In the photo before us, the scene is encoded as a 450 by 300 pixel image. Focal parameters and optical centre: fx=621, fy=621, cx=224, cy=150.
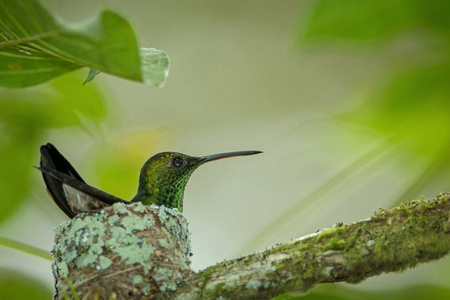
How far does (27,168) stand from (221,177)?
328 centimetres

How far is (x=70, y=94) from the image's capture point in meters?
2.03

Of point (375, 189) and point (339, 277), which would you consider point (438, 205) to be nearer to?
point (339, 277)

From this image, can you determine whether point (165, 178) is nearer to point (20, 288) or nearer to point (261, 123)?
point (20, 288)

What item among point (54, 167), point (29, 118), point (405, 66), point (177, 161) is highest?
point (29, 118)

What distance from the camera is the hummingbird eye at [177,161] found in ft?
7.88

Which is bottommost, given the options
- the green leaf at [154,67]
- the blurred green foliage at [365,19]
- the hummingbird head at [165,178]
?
the green leaf at [154,67]

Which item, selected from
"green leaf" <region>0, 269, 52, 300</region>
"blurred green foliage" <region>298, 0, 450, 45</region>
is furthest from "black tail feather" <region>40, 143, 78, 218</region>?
"blurred green foliage" <region>298, 0, 450, 45</region>

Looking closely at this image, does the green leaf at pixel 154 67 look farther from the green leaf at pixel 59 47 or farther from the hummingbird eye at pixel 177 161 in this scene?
the hummingbird eye at pixel 177 161

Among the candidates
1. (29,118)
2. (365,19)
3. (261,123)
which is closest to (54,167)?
(29,118)

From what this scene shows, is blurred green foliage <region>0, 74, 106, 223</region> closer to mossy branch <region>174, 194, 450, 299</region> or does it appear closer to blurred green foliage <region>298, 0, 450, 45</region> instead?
mossy branch <region>174, 194, 450, 299</region>

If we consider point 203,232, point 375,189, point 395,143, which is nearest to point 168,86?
point 203,232

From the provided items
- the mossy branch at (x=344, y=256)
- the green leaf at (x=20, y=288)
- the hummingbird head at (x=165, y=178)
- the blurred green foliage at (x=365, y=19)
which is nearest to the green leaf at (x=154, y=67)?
the blurred green foliage at (x=365, y=19)

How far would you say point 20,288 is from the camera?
191 cm

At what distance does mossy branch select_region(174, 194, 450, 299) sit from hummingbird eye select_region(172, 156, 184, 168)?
1068mm
